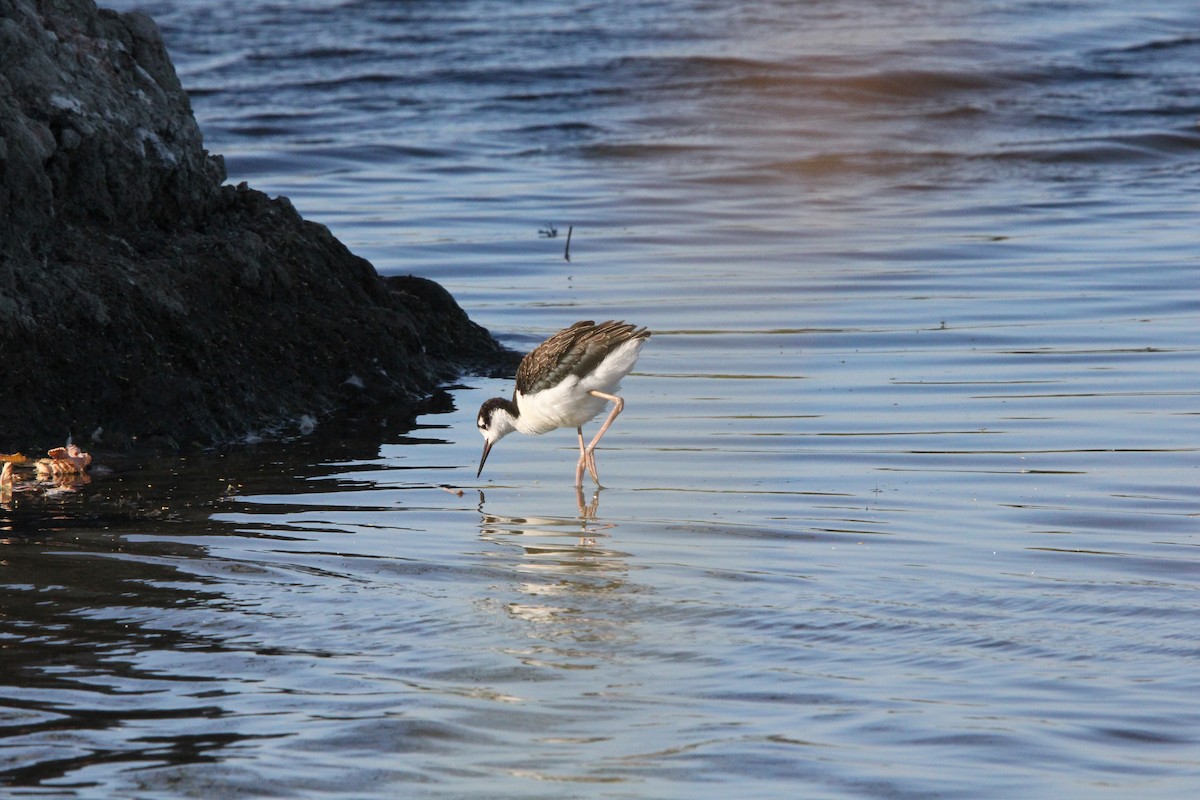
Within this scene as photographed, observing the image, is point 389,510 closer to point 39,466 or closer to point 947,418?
point 39,466

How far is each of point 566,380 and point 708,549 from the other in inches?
78.9

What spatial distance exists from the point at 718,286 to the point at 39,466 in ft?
23.7

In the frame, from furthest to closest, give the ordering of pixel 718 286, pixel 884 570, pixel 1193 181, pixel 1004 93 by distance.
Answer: pixel 1004 93
pixel 1193 181
pixel 718 286
pixel 884 570

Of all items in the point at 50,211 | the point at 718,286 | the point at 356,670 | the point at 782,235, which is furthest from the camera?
the point at 782,235

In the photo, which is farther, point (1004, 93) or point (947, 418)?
point (1004, 93)

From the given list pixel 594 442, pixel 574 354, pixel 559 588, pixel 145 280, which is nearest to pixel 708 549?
pixel 559 588

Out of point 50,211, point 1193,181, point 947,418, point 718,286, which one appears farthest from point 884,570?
point 1193,181

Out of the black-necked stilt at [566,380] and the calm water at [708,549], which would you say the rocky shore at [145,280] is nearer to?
the calm water at [708,549]

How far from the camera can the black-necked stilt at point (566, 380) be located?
8.61 metres

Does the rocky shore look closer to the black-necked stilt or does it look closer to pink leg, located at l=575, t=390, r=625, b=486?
the black-necked stilt

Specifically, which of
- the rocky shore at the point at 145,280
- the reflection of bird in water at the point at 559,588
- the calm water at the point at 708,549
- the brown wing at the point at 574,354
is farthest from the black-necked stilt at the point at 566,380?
the rocky shore at the point at 145,280

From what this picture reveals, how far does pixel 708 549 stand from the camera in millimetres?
6840

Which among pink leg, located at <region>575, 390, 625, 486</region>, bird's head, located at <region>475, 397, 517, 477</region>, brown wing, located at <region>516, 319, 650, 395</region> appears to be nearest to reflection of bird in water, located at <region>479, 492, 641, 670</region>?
pink leg, located at <region>575, 390, 625, 486</region>

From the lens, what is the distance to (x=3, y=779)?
438 cm
